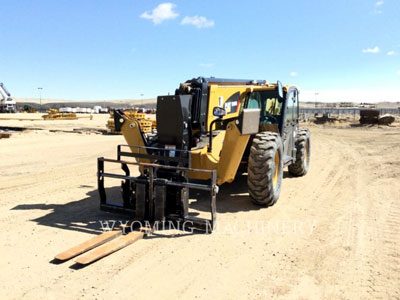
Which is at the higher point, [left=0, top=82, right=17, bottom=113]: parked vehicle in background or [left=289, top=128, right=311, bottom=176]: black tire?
[left=0, top=82, right=17, bottom=113]: parked vehicle in background

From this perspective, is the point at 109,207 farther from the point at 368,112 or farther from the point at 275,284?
the point at 368,112

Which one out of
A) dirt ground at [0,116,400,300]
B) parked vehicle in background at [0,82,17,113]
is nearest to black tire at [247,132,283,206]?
dirt ground at [0,116,400,300]

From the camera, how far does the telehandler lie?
497cm

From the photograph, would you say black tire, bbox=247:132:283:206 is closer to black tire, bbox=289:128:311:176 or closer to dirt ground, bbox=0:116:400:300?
dirt ground, bbox=0:116:400:300

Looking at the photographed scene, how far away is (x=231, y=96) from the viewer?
6.61 m

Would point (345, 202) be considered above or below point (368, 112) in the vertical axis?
below

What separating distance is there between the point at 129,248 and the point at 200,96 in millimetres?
2894

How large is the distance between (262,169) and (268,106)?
265cm

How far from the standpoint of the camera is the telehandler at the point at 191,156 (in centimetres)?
497

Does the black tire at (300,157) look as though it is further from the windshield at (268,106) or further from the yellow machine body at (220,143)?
the yellow machine body at (220,143)

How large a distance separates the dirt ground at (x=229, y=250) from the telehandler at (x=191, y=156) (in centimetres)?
39

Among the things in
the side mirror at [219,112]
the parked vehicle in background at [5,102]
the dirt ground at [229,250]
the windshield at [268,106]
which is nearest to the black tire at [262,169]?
the dirt ground at [229,250]

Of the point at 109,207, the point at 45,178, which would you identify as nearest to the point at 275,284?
the point at 109,207

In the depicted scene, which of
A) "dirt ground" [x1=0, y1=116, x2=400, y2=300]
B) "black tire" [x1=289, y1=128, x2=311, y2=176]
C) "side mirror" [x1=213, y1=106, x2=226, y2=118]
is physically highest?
"side mirror" [x1=213, y1=106, x2=226, y2=118]
